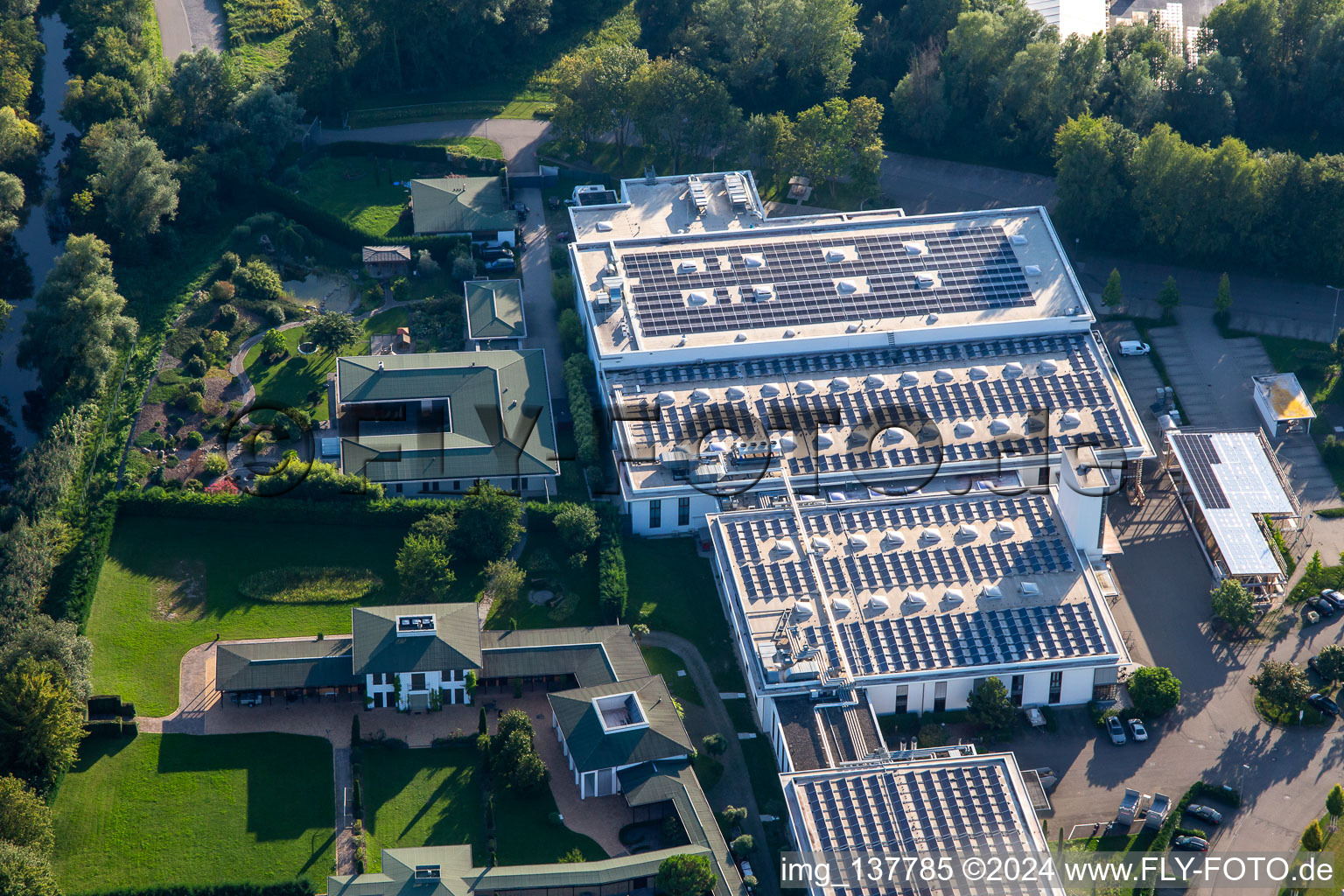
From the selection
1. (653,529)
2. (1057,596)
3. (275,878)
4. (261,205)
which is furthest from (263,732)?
(261,205)

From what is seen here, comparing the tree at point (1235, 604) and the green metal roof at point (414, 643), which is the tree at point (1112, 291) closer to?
the tree at point (1235, 604)

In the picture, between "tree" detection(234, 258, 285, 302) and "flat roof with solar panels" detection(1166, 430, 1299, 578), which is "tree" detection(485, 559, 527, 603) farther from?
"flat roof with solar panels" detection(1166, 430, 1299, 578)

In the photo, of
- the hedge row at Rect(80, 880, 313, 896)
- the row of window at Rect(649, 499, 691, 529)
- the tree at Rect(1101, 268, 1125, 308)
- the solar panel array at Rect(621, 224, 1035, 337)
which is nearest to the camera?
the hedge row at Rect(80, 880, 313, 896)

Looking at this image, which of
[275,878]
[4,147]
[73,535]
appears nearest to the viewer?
[275,878]

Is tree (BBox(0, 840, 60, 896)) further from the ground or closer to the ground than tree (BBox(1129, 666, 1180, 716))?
closer to the ground

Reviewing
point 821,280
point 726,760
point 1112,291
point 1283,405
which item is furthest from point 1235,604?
point 821,280

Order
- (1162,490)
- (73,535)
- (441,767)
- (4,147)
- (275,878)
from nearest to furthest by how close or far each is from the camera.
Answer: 1. (275,878)
2. (441,767)
3. (73,535)
4. (1162,490)
5. (4,147)

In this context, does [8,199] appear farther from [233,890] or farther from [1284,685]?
A: [1284,685]

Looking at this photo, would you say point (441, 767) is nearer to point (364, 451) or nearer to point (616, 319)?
point (364, 451)

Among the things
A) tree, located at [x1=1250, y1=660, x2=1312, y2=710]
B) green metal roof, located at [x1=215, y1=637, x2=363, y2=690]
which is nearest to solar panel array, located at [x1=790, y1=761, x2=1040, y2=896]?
tree, located at [x1=1250, y1=660, x2=1312, y2=710]
